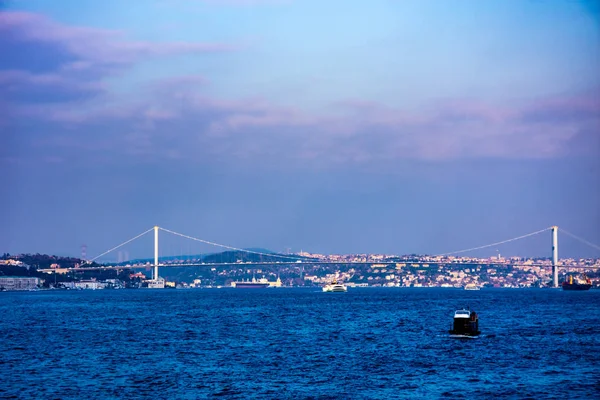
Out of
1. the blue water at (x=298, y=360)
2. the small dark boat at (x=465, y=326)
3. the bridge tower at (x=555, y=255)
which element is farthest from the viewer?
the bridge tower at (x=555, y=255)

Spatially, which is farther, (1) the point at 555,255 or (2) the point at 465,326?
(1) the point at 555,255

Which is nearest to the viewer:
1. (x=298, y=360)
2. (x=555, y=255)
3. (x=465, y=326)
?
(x=298, y=360)

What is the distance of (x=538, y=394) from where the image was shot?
2833 cm

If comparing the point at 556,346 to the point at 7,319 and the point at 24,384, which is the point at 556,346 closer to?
the point at 24,384

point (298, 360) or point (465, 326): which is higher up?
point (465, 326)

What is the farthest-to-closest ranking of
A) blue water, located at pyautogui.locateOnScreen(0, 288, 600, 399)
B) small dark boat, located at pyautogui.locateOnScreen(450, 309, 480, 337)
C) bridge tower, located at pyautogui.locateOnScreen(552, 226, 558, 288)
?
bridge tower, located at pyautogui.locateOnScreen(552, 226, 558, 288) < small dark boat, located at pyautogui.locateOnScreen(450, 309, 480, 337) < blue water, located at pyautogui.locateOnScreen(0, 288, 600, 399)

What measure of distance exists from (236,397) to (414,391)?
244 inches

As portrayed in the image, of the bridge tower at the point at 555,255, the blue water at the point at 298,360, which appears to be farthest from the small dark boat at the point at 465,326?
the bridge tower at the point at 555,255

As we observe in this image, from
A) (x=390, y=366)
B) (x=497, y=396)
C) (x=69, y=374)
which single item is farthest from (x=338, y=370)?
(x=69, y=374)

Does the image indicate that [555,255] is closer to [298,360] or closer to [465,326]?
[465,326]

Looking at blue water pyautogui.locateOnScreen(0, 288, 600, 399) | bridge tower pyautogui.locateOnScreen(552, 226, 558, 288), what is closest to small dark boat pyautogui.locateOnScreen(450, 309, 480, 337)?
blue water pyautogui.locateOnScreen(0, 288, 600, 399)

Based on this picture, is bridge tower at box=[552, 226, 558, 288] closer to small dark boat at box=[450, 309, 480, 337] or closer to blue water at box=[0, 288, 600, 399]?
blue water at box=[0, 288, 600, 399]

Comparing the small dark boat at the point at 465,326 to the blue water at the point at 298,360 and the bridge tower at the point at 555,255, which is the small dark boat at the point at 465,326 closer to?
the blue water at the point at 298,360

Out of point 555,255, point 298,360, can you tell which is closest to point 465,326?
point 298,360
